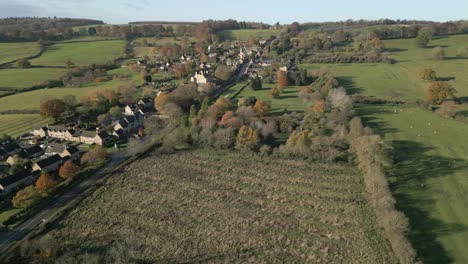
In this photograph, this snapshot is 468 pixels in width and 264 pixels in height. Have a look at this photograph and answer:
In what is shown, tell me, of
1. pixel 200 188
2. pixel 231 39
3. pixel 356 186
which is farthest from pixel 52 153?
pixel 231 39

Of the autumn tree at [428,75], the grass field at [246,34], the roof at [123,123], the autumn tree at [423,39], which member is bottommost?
the roof at [123,123]

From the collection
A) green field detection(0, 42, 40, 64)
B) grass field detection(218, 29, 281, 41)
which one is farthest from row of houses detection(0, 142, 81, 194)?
grass field detection(218, 29, 281, 41)

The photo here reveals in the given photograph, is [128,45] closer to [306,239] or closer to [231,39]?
[231,39]

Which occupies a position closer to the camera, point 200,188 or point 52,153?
point 200,188

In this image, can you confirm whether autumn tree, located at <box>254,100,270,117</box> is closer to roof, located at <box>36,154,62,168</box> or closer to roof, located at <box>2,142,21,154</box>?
roof, located at <box>36,154,62,168</box>

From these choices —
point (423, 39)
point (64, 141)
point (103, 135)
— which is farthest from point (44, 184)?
point (423, 39)

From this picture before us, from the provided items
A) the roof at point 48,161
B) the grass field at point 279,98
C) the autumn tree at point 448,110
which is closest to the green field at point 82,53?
the grass field at point 279,98

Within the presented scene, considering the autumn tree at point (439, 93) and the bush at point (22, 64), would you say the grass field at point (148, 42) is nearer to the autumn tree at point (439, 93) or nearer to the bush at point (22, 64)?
the bush at point (22, 64)
